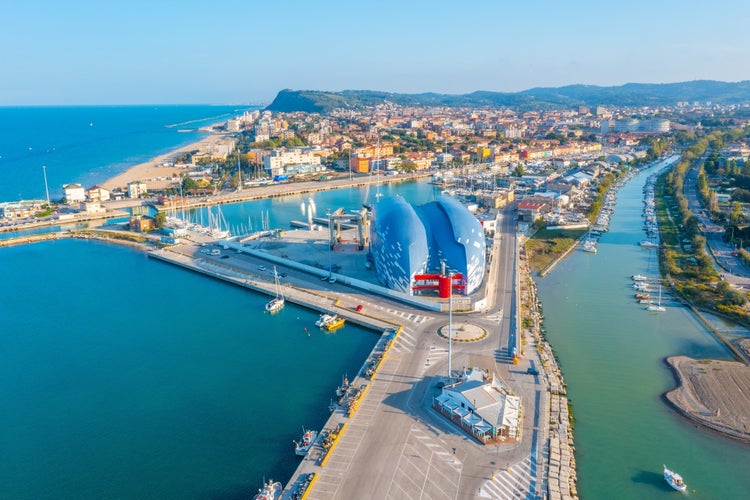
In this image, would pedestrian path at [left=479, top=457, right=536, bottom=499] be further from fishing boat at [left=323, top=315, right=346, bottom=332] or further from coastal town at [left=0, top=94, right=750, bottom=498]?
fishing boat at [left=323, top=315, right=346, bottom=332]

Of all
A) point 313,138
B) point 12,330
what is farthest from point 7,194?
point 313,138

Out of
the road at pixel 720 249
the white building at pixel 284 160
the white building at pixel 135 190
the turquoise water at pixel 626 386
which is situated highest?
the white building at pixel 284 160

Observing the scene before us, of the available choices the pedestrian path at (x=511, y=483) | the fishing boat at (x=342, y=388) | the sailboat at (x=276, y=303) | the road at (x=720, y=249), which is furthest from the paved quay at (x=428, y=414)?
the road at (x=720, y=249)

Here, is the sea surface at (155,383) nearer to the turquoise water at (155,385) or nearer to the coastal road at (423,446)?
the turquoise water at (155,385)

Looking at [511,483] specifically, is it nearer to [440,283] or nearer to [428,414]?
[428,414]

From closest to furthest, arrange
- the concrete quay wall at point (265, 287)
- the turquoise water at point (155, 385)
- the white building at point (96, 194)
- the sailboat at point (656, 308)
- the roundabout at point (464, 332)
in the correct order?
the turquoise water at point (155, 385)
the roundabout at point (464, 332)
the concrete quay wall at point (265, 287)
the sailboat at point (656, 308)
the white building at point (96, 194)

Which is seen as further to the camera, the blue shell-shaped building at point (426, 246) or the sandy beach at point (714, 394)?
the blue shell-shaped building at point (426, 246)
